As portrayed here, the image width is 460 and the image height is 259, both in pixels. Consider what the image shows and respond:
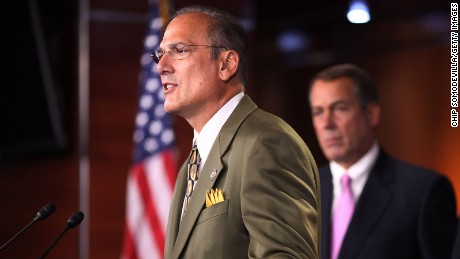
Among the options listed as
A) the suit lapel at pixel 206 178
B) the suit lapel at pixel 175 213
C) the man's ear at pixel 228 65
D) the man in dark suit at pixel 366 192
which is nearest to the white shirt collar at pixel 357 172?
the man in dark suit at pixel 366 192

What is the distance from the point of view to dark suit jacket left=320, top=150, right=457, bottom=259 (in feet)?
11.5

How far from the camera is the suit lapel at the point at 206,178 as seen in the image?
232cm

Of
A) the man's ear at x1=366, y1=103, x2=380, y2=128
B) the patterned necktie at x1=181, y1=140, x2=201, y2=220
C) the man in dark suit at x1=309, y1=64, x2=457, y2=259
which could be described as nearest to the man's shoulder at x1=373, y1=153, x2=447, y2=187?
the man in dark suit at x1=309, y1=64, x2=457, y2=259

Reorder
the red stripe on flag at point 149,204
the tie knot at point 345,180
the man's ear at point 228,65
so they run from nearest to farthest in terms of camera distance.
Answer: the man's ear at point 228,65 < the tie knot at point 345,180 < the red stripe on flag at point 149,204

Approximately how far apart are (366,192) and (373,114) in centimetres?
56

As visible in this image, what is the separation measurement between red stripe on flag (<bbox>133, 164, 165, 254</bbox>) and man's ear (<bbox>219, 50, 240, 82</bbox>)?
2462 millimetres

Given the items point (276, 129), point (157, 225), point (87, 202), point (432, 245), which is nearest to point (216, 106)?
point (276, 129)

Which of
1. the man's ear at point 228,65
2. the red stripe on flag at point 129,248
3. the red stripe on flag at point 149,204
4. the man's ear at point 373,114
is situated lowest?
the red stripe on flag at point 129,248

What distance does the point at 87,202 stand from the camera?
20.5 ft

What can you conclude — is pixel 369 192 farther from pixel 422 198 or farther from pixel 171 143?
pixel 171 143

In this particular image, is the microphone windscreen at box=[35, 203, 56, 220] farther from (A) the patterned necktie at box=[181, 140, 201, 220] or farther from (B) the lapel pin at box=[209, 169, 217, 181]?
(B) the lapel pin at box=[209, 169, 217, 181]

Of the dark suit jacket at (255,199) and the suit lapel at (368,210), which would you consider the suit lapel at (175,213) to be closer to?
the dark suit jacket at (255,199)

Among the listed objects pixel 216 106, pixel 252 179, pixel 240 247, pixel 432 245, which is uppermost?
pixel 216 106

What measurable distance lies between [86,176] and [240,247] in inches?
166
